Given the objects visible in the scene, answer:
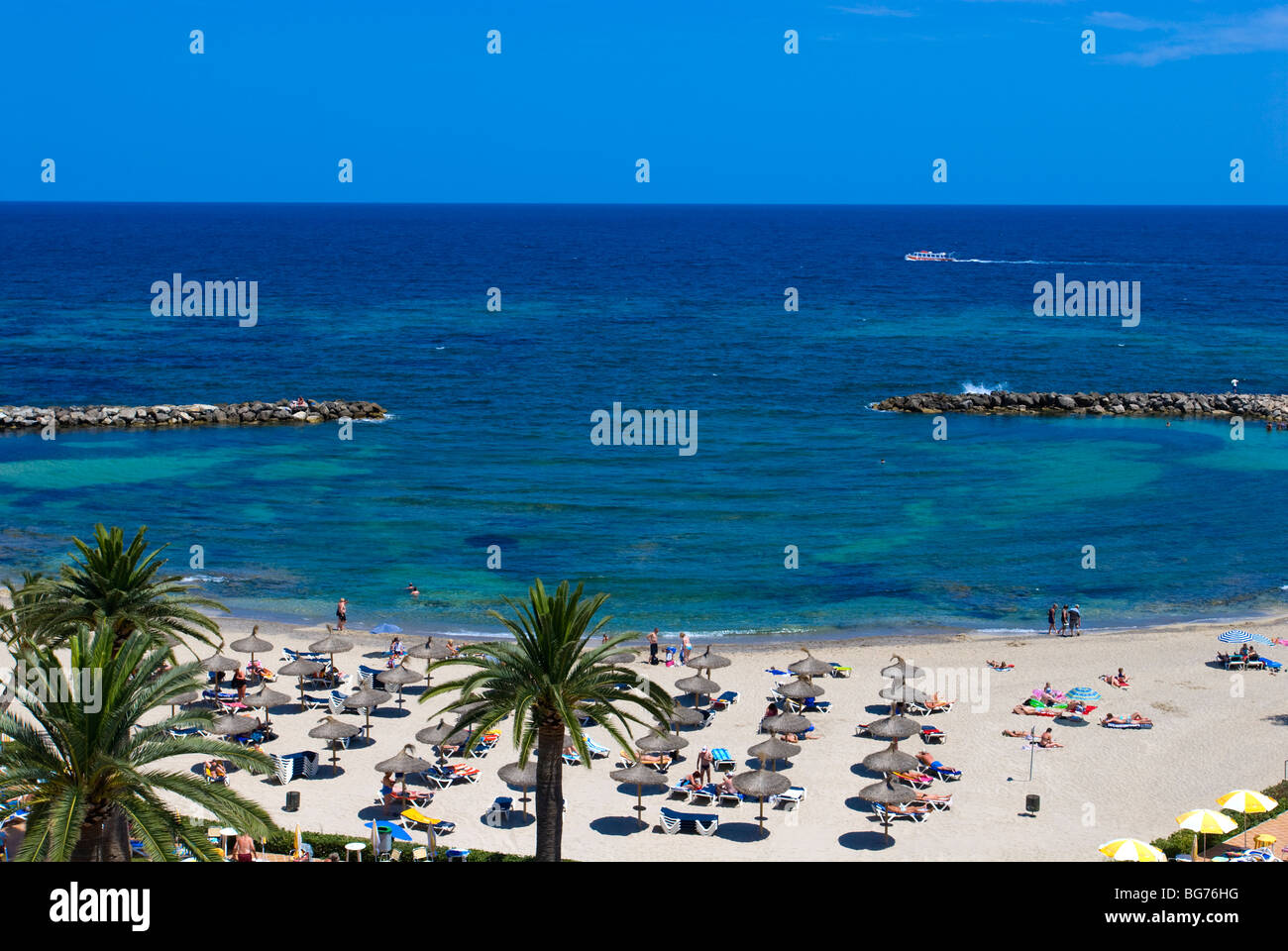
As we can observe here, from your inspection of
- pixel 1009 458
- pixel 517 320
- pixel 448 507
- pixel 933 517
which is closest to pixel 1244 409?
pixel 1009 458

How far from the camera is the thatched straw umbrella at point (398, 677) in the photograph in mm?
38969

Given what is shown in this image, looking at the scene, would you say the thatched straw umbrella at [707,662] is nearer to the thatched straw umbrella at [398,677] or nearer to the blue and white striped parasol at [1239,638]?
the thatched straw umbrella at [398,677]

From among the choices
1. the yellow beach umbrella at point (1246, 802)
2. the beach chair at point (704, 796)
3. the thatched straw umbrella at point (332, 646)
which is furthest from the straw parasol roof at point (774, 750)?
the thatched straw umbrella at point (332, 646)

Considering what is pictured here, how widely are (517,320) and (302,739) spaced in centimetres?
10399

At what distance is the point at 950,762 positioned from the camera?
118 ft

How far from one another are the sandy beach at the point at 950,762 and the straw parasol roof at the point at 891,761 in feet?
3.43

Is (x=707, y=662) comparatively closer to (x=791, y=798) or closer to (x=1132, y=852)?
(x=791, y=798)

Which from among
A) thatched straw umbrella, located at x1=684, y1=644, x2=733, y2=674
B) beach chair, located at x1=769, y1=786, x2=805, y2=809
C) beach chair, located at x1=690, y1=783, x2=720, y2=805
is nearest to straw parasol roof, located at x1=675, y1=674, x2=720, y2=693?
thatched straw umbrella, located at x1=684, y1=644, x2=733, y2=674

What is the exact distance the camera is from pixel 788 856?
3016 centimetres

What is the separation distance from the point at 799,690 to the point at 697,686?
125 inches

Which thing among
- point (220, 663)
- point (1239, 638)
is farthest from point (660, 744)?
point (1239, 638)

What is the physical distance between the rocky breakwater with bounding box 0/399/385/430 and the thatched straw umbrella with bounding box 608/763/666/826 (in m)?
60.4

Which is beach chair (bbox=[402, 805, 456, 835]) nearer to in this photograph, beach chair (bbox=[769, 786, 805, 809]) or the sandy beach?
the sandy beach

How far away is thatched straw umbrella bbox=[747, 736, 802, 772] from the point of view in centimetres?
3391
